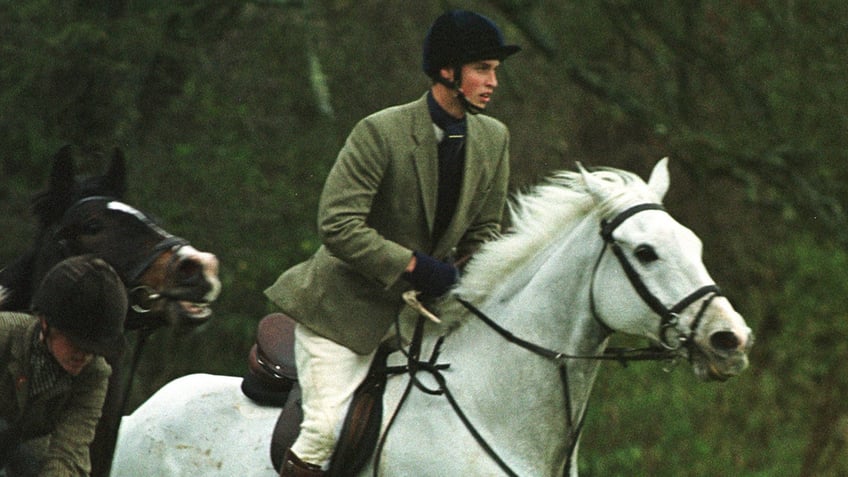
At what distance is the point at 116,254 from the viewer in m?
4.93

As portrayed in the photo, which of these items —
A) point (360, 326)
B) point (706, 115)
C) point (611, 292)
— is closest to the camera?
point (611, 292)

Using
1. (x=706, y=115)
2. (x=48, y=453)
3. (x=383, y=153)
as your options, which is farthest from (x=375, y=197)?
(x=706, y=115)

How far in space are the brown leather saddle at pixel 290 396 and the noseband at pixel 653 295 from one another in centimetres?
90

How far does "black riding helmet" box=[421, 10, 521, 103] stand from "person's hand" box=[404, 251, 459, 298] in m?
0.67

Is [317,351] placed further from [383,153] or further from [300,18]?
[300,18]

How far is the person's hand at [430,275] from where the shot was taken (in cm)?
517

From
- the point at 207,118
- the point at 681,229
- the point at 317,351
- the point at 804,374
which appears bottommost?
the point at 804,374

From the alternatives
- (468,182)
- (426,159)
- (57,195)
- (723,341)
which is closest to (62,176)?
(57,195)

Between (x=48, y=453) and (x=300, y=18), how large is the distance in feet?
21.0

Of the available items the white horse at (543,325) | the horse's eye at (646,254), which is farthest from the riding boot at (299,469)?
the horse's eye at (646,254)

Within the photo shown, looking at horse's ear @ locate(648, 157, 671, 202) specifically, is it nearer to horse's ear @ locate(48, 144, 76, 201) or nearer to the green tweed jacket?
the green tweed jacket

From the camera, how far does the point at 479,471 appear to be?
199 inches

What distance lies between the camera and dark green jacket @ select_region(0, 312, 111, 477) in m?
4.60

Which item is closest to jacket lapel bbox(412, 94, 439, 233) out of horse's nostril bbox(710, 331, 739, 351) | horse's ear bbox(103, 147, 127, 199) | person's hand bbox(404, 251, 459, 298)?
person's hand bbox(404, 251, 459, 298)
